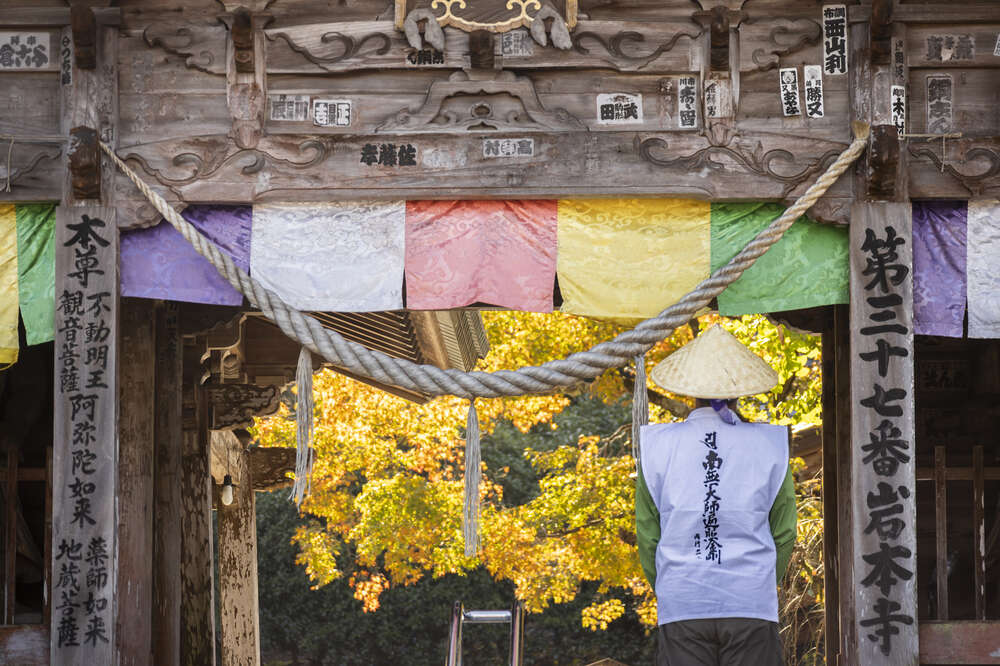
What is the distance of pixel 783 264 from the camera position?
6.90 m

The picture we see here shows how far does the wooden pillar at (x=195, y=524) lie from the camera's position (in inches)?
388

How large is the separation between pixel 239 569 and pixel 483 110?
757 cm

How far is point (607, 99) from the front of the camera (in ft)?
22.8

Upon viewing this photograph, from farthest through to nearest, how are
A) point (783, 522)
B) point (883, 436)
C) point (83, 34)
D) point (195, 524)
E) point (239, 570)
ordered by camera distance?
point (239, 570) < point (195, 524) < point (83, 34) < point (883, 436) < point (783, 522)

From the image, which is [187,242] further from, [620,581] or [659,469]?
[620,581]

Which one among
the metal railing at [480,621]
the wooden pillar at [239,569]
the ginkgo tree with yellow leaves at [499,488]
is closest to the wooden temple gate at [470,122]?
the metal railing at [480,621]

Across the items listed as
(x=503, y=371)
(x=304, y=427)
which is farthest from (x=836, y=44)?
(x=304, y=427)

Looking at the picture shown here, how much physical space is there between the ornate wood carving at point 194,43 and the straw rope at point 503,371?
812mm

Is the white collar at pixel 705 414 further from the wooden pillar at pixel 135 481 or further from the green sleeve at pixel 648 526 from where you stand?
the wooden pillar at pixel 135 481

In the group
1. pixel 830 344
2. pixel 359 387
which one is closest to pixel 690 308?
pixel 830 344

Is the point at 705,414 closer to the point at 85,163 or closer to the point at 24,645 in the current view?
the point at 85,163

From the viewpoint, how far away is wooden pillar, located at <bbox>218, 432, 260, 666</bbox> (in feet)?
40.7

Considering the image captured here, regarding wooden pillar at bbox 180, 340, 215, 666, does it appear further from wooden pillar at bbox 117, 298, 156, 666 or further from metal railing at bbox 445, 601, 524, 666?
metal railing at bbox 445, 601, 524, 666

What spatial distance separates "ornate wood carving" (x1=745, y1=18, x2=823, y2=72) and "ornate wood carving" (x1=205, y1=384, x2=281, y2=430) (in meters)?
5.61
